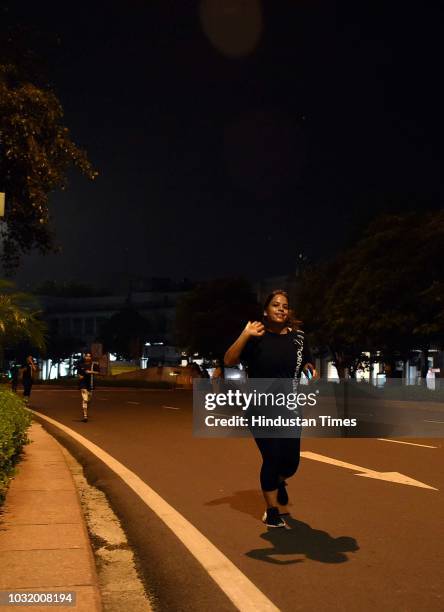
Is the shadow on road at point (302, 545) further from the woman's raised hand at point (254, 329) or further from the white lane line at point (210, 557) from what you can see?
the woman's raised hand at point (254, 329)

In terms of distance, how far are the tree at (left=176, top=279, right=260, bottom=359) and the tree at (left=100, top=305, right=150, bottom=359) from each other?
38.6 meters

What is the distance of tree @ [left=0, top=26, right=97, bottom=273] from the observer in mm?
11945

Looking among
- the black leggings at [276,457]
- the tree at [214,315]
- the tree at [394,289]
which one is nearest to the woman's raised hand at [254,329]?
the black leggings at [276,457]

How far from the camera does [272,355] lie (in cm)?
677

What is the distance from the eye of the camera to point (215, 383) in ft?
107

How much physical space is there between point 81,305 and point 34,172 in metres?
147

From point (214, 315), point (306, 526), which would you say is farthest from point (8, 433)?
point (214, 315)

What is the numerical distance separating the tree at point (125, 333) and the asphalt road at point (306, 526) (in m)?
94.3

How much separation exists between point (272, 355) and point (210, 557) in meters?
1.68

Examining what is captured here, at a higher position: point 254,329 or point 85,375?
point 254,329

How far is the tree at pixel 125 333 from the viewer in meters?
108

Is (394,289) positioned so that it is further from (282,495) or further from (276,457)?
(276,457)

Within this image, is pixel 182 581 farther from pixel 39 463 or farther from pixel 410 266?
pixel 410 266

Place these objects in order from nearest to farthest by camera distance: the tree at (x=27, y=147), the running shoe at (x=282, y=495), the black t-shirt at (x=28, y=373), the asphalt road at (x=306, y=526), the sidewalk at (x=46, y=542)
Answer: the sidewalk at (x=46, y=542)
the asphalt road at (x=306, y=526)
the running shoe at (x=282, y=495)
the tree at (x=27, y=147)
the black t-shirt at (x=28, y=373)
